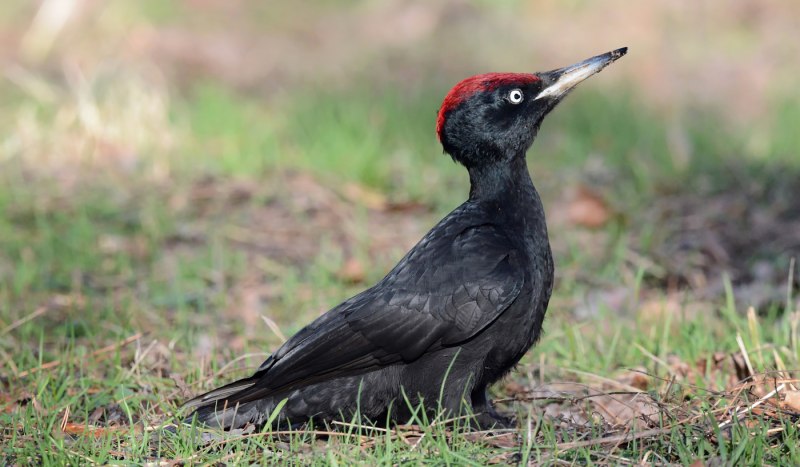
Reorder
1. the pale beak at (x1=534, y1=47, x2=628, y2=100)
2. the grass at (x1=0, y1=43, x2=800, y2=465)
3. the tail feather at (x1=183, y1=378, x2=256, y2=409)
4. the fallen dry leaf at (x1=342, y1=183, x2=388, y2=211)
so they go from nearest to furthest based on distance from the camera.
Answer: the grass at (x1=0, y1=43, x2=800, y2=465) → the tail feather at (x1=183, y1=378, x2=256, y2=409) → the pale beak at (x1=534, y1=47, x2=628, y2=100) → the fallen dry leaf at (x1=342, y1=183, x2=388, y2=211)

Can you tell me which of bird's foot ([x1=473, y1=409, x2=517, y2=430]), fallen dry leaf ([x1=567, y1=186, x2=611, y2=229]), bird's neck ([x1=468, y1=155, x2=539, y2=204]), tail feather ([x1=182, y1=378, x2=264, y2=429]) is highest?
bird's neck ([x1=468, y1=155, x2=539, y2=204])

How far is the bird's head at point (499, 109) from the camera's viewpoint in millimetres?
4082

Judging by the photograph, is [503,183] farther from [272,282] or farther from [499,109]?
[272,282]

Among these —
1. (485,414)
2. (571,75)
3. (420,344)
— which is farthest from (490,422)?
(571,75)

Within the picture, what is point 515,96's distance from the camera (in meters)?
4.12

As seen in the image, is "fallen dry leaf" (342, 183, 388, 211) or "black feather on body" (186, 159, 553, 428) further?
"fallen dry leaf" (342, 183, 388, 211)

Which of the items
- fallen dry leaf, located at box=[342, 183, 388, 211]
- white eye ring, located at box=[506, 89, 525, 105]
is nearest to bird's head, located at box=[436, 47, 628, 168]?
white eye ring, located at box=[506, 89, 525, 105]

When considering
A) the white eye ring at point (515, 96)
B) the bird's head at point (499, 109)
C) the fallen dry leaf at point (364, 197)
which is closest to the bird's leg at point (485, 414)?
the bird's head at point (499, 109)

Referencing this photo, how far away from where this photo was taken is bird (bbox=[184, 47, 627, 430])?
3686 mm

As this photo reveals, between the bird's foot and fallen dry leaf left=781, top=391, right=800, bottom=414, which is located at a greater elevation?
fallen dry leaf left=781, top=391, right=800, bottom=414

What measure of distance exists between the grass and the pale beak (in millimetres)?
1101

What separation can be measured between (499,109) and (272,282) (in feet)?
7.40

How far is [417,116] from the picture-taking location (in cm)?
866

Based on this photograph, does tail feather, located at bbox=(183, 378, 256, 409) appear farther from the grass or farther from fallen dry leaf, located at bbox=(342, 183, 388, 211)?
fallen dry leaf, located at bbox=(342, 183, 388, 211)
